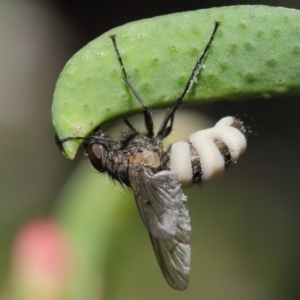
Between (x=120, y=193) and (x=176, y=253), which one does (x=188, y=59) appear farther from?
(x=120, y=193)

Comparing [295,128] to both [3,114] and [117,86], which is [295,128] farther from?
[117,86]

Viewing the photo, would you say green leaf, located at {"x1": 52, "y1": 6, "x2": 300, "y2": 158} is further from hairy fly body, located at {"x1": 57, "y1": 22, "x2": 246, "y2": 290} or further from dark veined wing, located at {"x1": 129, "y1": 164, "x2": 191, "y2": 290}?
dark veined wing, located at {"x1": 129, "y1": 164, "x2": 191, "y2": 290}

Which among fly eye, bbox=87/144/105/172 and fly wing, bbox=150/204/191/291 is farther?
fly eye, bbox=87/144/105/172

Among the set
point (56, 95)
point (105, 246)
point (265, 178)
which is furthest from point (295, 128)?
point (56, 95)

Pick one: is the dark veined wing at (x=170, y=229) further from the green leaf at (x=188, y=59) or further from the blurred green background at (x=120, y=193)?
the blurred green background at (x=120, y=193)

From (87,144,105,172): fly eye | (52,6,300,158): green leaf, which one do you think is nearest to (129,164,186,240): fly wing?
(87,144,105,172): fly eye

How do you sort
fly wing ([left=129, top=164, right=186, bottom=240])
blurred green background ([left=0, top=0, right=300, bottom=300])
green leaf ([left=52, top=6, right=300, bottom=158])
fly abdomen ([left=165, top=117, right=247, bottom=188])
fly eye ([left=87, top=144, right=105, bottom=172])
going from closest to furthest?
green leaf ([left=52, top=6, right=300, bottom=158]) < fly wing ([left=129, top=164, right=186, bottom=240]) < fly abdomen ([left=165, top=117, right=247, bottom=188]) < fly eye ([left=87, top=144, right=105, bottom=172]) < blurred green background ([left=0, top=0, right=300, bottom=300])
